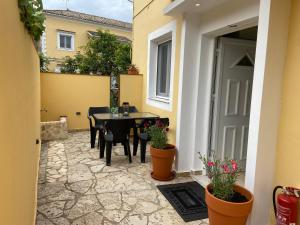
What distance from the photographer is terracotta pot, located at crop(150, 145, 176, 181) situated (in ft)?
11.5

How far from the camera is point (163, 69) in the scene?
532cm

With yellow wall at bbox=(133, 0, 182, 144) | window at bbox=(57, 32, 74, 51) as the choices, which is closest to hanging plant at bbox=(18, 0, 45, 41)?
yellow wall at bbox=(133, 0, 182, 144)

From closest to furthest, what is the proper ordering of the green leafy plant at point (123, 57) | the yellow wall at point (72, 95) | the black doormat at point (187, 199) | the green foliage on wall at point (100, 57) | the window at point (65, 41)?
the black doormat at point (187, 199), the yellow wall at point (72, 95), the green leafy plant at point (123, 57), the green foliage on wall at point (100, 57), the window at point (65, 41)

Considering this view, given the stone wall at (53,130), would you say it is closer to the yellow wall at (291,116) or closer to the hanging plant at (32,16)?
the hanging plant at (32,16)

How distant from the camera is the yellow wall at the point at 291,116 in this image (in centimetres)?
210

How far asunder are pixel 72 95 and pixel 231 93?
15.2ft

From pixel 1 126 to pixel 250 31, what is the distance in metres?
4.01

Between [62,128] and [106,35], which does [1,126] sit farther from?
[106,35]

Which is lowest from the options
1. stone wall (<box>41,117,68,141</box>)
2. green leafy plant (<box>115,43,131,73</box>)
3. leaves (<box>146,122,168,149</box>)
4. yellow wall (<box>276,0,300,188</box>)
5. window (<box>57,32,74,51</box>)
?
stone wall (<box>41,117,68,141</box>)

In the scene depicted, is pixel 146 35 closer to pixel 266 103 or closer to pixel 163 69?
pixel 163 69

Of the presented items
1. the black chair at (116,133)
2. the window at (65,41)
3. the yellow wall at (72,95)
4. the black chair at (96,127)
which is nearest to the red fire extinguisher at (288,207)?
the black chair at (116,133)

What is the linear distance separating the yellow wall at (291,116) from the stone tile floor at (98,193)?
104 cm

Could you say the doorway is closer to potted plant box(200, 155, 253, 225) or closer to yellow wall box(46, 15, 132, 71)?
potted plant box(200, 155, 253, 225)

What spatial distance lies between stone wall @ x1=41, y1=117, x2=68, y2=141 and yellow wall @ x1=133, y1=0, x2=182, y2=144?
2.14 metres
